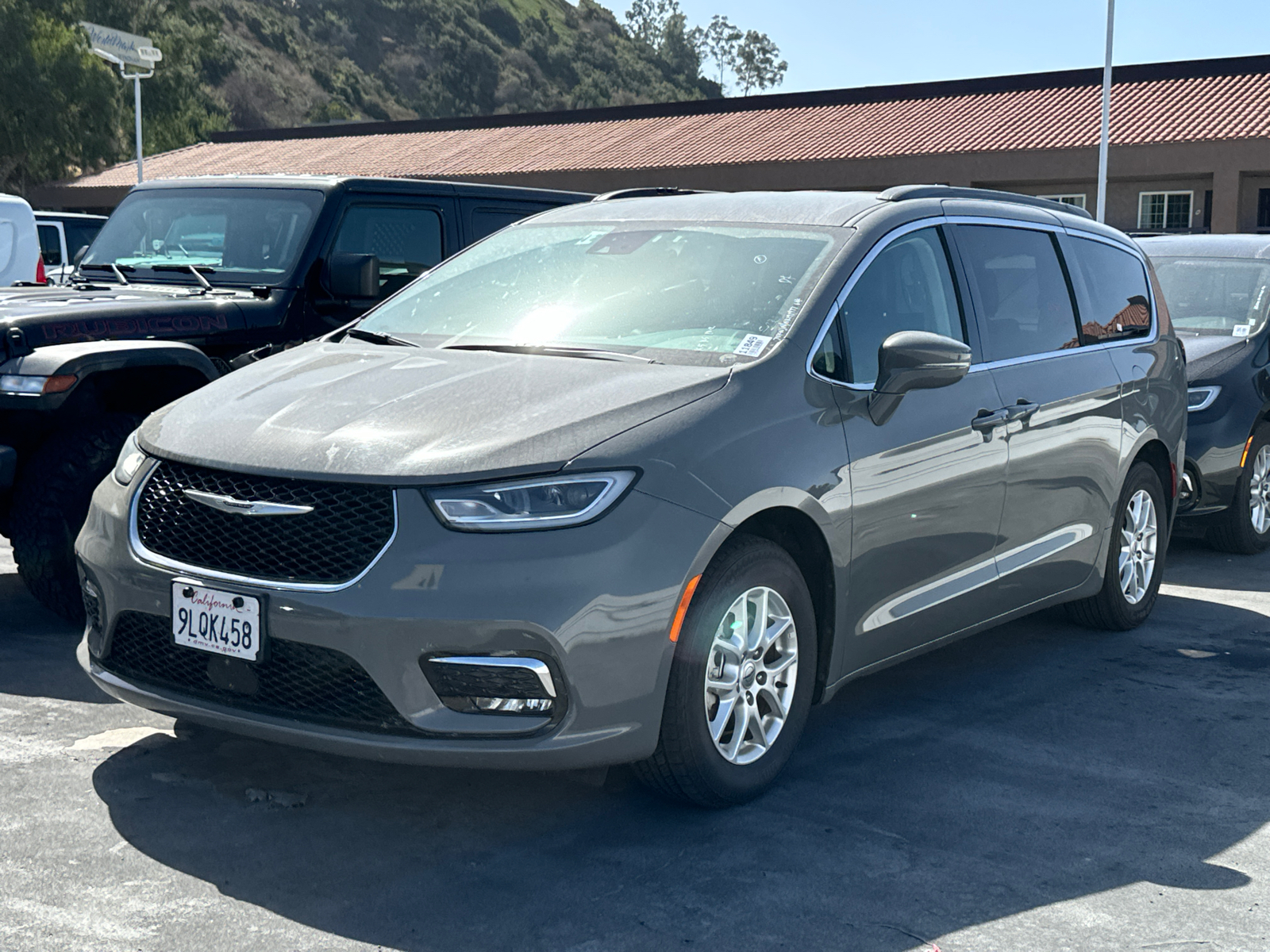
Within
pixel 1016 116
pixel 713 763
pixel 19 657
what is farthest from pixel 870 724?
pixel 1016 116

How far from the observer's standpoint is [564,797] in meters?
4.11

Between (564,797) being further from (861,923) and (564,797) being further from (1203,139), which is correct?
(1203,139)

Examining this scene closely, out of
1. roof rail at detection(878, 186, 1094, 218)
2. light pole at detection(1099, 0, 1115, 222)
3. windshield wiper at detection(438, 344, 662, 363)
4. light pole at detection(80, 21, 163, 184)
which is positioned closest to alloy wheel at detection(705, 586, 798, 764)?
windshield wiper at detection(438, 344, 662, 363)

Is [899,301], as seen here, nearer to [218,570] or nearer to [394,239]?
[218,570]

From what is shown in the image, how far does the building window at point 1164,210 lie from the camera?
3102 cm

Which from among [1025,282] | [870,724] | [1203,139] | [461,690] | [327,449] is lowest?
[870,724]

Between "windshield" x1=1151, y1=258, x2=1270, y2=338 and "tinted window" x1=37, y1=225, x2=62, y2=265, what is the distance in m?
12.7

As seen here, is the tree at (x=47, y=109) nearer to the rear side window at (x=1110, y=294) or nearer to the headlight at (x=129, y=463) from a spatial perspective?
the rear side window at (x=1110, y=294)

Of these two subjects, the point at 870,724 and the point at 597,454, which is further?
the point at 870,724

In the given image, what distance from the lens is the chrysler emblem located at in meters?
3.61

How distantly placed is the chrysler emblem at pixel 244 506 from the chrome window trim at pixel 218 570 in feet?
0.54

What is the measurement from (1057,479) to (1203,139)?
86.2 feet

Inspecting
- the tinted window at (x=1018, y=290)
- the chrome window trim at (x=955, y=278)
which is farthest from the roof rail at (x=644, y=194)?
the tinted window at (x=1018, y=290)

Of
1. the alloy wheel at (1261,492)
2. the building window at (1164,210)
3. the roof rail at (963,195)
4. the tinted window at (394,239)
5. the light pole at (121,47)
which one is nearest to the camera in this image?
the roof rail at (963,195)
